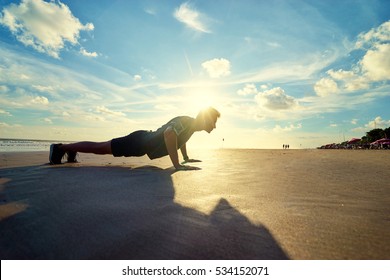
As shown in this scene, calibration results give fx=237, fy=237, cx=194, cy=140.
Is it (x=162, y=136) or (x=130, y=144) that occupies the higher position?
(x=162, y=136)

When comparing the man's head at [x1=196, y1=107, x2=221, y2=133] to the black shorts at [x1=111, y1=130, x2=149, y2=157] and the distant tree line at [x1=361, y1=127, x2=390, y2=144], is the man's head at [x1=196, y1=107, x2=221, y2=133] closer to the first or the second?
the black shorts at [x1=111, y1=130, x2=149, y2=157]

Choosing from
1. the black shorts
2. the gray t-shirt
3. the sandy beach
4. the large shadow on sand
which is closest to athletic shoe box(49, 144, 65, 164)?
the black shorts

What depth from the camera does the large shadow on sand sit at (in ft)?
3.44

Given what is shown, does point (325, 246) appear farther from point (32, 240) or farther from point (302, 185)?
point (302, 185)

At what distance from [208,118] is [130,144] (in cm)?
156

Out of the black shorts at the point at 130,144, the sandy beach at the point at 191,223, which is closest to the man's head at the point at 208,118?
the black shorts at the point at 130,144

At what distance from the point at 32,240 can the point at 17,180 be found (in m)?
2.07

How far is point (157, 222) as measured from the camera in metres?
1.42

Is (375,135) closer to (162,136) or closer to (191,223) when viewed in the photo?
(162,136)

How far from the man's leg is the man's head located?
179 cm

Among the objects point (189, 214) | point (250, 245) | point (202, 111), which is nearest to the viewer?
point (250, 245)

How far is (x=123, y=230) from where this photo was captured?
1.27m

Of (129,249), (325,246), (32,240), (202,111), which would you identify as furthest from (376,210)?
(202,111)

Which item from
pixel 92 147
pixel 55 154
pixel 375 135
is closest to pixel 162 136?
pixel 92 147
